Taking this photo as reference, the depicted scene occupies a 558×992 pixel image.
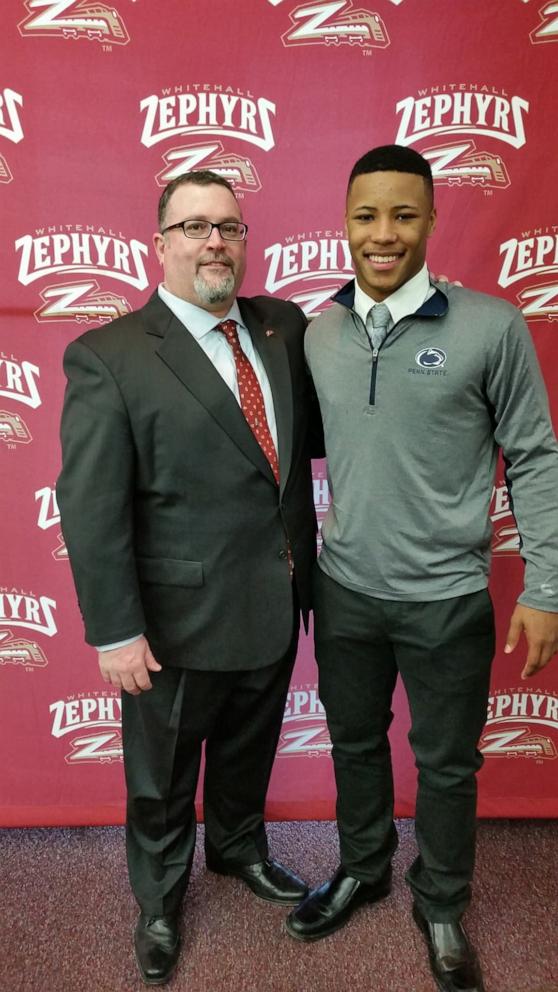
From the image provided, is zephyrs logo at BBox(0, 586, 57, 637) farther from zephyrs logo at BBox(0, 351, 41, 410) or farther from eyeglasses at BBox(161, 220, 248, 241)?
eyeglasses at BBox(161, 220, 248, 241)

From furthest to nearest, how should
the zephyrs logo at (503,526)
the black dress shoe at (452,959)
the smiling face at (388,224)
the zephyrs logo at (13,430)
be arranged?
the zephyrs logo at (503,526)
the zephyrs logo at (13,430)
the black dress shoe at (452,959)
the smiling face at (388,224)

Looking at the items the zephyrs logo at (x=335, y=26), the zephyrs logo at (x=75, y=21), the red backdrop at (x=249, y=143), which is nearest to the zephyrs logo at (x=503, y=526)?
the red backdrop at (x=249, y=143)

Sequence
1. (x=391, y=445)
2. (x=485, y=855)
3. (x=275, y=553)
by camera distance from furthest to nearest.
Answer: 1. (x=485, y=855)
2. (x=275, y=553)
3. (x=391, y=445)

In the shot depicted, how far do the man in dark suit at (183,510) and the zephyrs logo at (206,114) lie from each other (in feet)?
1.21

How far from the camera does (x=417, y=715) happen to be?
58.6 inches

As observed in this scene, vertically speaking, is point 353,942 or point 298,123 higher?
point 298,123

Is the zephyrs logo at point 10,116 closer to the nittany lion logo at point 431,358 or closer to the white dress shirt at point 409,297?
the white dress shirt at point 409,297

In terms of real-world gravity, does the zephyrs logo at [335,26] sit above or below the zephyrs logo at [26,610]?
above

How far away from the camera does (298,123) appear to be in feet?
5.53

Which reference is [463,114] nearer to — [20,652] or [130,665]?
[130,665]

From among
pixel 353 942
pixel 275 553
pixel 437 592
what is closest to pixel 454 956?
pixel 353 942

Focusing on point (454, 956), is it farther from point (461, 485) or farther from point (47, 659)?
point (47, 659)

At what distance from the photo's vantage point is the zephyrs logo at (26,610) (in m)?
1.96

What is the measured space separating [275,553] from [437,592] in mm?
343
